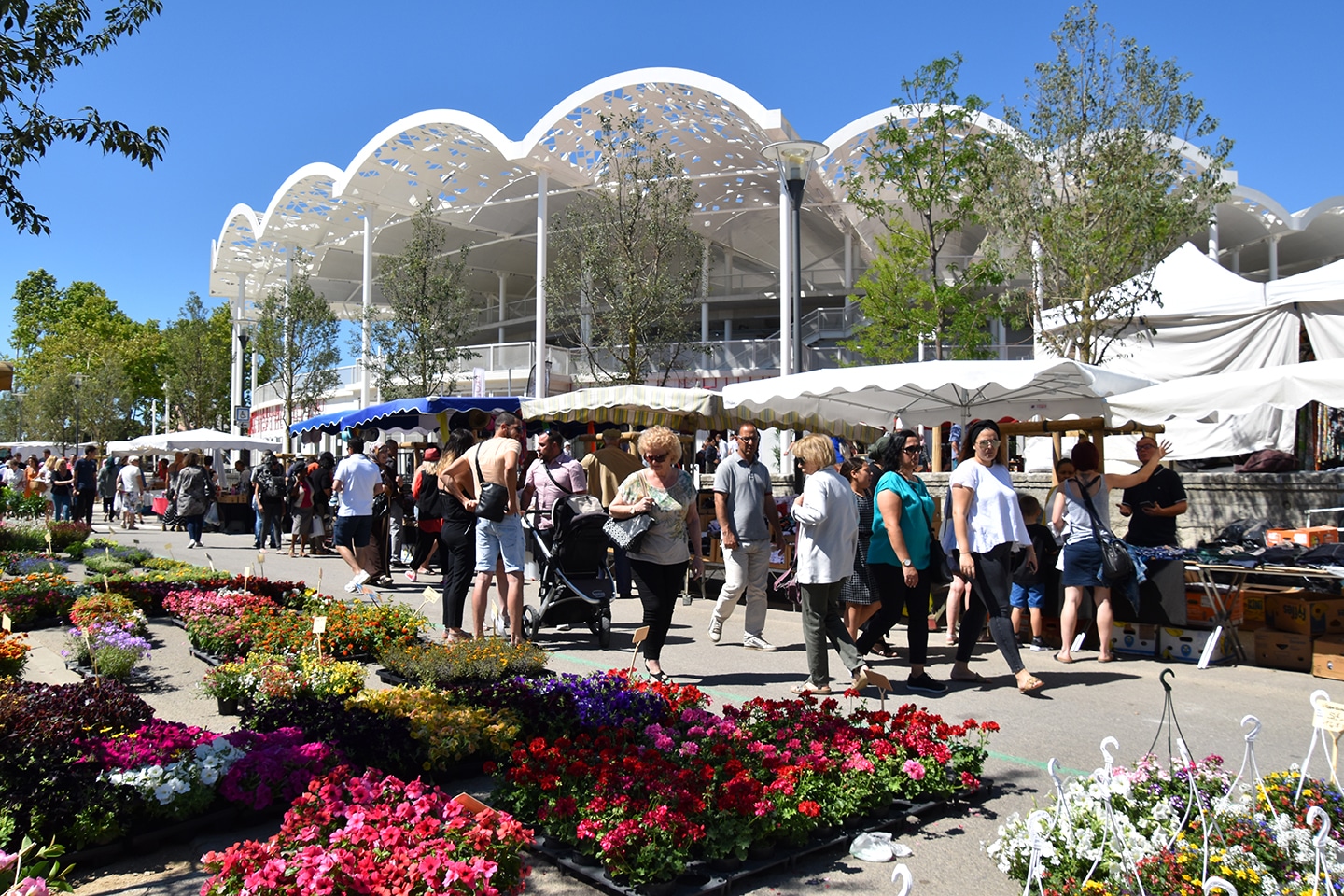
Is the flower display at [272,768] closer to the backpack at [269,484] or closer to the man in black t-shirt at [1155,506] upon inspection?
the man in black t-shirt at [1155,506]

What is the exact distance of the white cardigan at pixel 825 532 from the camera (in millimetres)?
5895

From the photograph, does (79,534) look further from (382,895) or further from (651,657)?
(382,895)

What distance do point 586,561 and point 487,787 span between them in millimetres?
3524

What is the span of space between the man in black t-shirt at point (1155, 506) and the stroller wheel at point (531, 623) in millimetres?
5181

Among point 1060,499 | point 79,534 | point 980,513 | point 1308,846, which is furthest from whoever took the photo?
point 79,534

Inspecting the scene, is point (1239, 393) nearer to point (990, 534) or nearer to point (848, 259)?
point (990, 534)

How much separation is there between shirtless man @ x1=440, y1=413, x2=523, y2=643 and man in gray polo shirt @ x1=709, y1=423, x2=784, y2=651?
1.73 metres

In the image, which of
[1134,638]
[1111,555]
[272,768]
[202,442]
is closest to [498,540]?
[272,768]

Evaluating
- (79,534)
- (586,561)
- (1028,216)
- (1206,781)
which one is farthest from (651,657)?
(79,534)

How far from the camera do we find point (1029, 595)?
8.34 m

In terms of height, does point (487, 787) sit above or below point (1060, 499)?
below

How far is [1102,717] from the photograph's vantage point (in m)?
5.89

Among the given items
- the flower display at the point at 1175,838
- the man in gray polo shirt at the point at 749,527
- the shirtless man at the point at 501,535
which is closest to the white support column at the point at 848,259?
the man in gray polo shirt at the point at 749,527

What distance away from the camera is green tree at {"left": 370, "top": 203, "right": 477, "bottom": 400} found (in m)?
28.1
